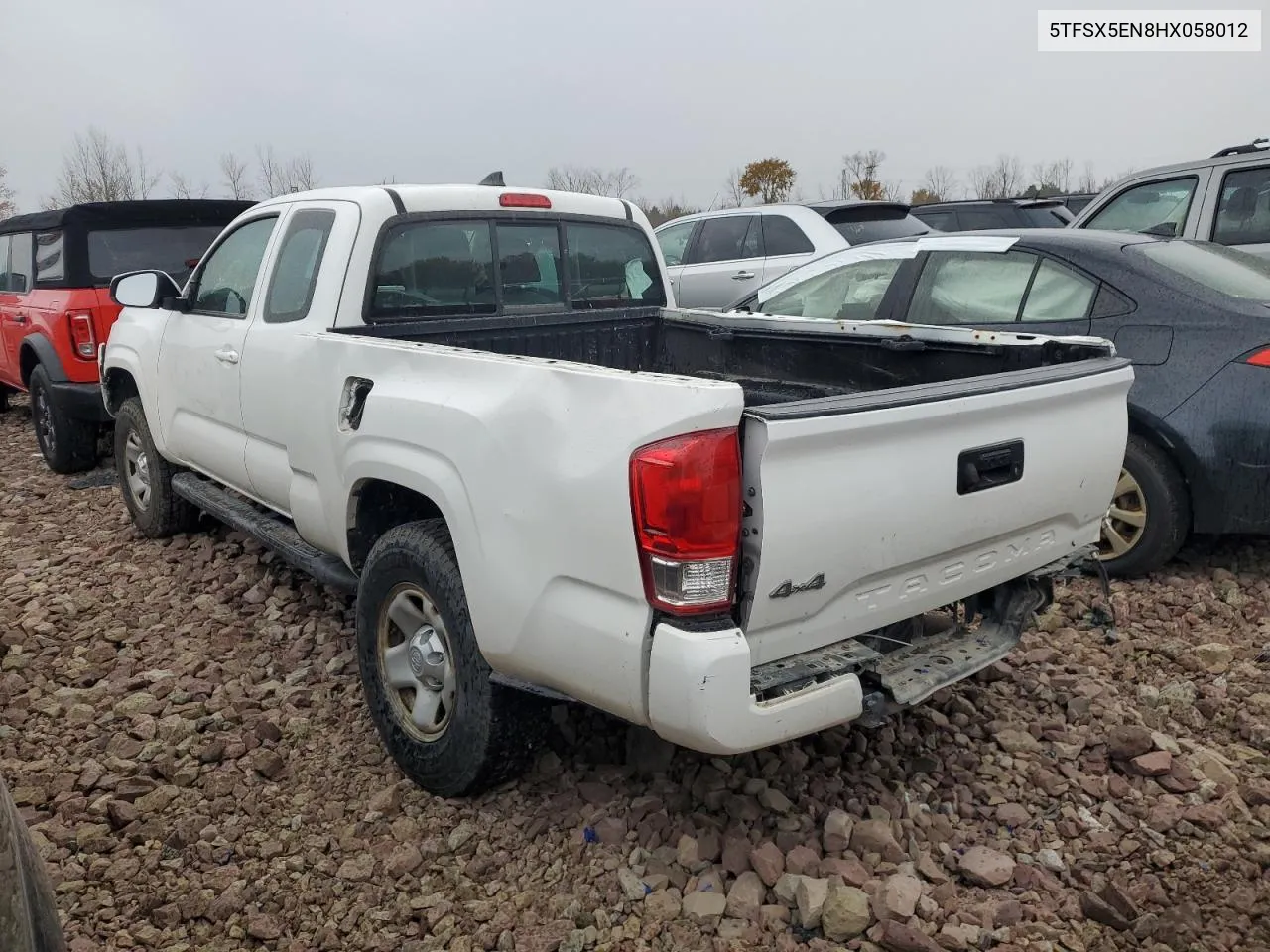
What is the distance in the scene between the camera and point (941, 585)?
2680mm

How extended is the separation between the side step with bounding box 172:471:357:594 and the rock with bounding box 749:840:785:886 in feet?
5.47

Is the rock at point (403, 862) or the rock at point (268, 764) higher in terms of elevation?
the rock at point (268, 764)

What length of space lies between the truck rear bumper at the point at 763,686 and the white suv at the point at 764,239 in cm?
689

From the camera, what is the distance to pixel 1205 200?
21.3 feet

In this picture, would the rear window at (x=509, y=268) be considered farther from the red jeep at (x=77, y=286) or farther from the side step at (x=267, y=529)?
the red jeep at (x=77, y=286)

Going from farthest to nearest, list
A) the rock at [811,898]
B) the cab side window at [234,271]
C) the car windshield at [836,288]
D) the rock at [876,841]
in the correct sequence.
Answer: the car windshield at [836,288]
the cab side window at [234,271]
the rock at [876,841]
the rock at [811,898]

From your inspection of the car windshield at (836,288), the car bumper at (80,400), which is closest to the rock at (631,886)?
the car windshield at (836,288)

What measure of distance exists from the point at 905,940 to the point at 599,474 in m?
1.38

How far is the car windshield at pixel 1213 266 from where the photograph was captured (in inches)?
173

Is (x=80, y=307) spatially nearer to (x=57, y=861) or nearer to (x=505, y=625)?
(x=57, y=861)

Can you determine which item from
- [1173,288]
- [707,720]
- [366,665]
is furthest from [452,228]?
[1173,288]

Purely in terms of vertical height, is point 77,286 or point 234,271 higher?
point 234,271

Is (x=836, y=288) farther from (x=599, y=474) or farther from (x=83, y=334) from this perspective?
Answer: (x=83, y=334)

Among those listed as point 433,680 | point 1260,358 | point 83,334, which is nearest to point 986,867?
point 433,680
